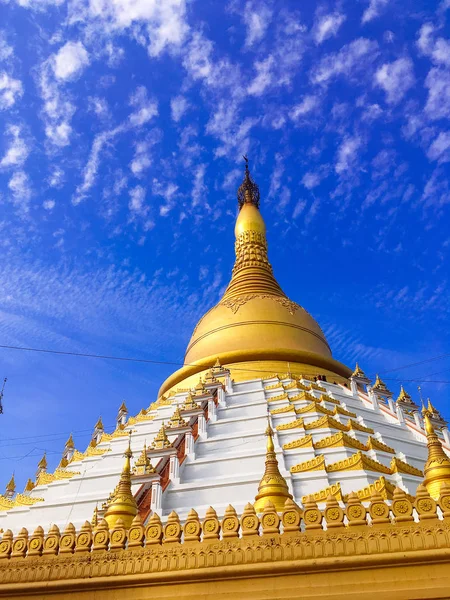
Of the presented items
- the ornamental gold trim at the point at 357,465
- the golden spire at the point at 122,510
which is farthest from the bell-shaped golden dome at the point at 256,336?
the golden spire at the point at 122,510

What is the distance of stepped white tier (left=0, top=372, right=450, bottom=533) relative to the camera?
37.4 feet

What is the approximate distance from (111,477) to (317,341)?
14.3m

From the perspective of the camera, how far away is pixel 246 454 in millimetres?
13094

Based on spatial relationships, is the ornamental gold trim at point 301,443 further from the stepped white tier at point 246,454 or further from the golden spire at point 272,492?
the golden spire at point 272,492

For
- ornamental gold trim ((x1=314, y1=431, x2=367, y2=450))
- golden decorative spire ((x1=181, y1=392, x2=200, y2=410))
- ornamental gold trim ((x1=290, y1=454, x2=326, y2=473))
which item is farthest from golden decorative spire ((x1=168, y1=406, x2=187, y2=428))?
ornamental gold trim ((x1=290, y1=454, x2=326, y2=473))

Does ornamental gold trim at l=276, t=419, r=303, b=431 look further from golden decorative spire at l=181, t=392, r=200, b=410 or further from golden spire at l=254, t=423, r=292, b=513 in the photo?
golden spire at l=254, t=423, r=292, b=513

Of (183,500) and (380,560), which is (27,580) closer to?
(380,560)

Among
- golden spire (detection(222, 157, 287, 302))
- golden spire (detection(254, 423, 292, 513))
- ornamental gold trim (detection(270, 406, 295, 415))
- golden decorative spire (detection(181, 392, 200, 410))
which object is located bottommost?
golden spire (detection(254, 423, 292, 513))

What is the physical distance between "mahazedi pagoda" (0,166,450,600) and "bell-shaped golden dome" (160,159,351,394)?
78mm

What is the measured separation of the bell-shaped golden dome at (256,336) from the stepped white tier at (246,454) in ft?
10.7

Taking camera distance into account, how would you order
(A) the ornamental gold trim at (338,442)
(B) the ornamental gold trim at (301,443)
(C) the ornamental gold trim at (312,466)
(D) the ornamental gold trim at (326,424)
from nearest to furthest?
(C) the ornamental gold trim at (312,466) < (A) the ornamental gold trim at (338,442) < (B) the ornamental gold trim at (301,443) < (D) the ornamental gold trim at (326,424)

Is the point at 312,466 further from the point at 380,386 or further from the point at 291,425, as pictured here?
the point at 380,386

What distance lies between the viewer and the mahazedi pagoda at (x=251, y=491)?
209 inches

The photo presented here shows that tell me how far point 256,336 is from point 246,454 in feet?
41.8
